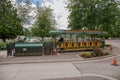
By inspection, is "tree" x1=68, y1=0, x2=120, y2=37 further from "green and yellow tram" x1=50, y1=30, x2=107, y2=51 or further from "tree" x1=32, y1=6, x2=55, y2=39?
"tree" x1=32, y1=6, x2=55, y2=39

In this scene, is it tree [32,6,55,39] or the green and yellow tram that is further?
tree [32,6,55,39]

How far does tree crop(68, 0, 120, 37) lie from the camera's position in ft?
92.4

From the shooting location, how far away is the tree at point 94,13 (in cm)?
2817

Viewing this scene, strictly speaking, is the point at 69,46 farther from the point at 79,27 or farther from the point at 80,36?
the point at 79,27

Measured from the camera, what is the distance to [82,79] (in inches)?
343

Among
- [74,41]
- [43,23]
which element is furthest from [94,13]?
[43,23]

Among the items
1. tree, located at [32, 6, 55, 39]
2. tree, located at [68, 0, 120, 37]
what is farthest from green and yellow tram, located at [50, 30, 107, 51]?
tree, located at [32, 6, 55, 39]

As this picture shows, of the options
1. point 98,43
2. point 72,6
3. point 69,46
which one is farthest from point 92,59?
point 72,6

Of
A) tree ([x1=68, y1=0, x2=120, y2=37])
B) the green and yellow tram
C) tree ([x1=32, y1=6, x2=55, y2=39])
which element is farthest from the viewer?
tree ([x1=32, y1=6, x2=55, y2=39])

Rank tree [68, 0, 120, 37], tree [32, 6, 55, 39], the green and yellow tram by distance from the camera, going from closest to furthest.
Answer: the green and yellow tram → tree [68, 0, 120, 37] → tree [32, 6, 55, 39]

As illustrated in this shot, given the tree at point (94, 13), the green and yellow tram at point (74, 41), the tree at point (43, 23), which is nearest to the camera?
the green and yellow tram at point (74, 41)

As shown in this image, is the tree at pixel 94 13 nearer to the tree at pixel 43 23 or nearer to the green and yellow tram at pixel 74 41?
the green and yellow tram at pixel 74 41

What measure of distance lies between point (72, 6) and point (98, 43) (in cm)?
1034

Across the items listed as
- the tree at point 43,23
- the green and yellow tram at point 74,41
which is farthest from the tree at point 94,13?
the tree at point 43,23
